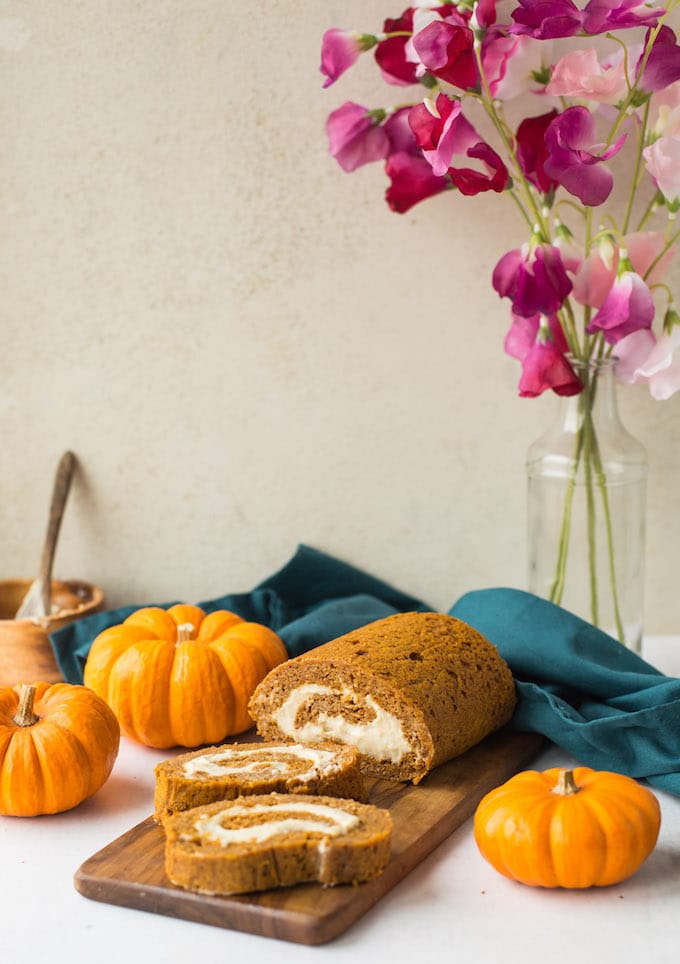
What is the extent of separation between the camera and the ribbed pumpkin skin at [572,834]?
40.6 inches

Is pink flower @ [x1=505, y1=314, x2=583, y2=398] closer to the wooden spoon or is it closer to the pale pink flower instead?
the pale pink flower

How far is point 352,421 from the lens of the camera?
1.85 meters

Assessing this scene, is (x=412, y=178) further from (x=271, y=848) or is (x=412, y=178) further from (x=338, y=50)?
(x=271, y=848)

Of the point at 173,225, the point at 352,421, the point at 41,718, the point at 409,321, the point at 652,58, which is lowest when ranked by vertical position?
the point at 41,718

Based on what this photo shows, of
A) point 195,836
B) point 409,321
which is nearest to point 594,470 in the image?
point 409,321

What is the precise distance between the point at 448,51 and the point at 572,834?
3.18 feet

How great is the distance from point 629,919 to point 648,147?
3.09 ft

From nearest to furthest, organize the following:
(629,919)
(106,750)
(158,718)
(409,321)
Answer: (629,919) → (106,750) → (158,718) → (409,321)

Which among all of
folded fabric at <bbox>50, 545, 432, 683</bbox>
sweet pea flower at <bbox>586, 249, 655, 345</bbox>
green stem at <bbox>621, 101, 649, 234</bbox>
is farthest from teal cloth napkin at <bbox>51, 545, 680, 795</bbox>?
green stem at <bbox>621, 101, 649, 234</bbox>

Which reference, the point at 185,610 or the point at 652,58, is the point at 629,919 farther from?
the point at 652,58

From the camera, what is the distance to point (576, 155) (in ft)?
4.58

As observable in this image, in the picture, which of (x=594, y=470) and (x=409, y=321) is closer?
(x=594, y=470)

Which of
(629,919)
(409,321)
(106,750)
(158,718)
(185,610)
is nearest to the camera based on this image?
(629,919)

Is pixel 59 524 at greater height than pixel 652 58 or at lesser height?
lesser
